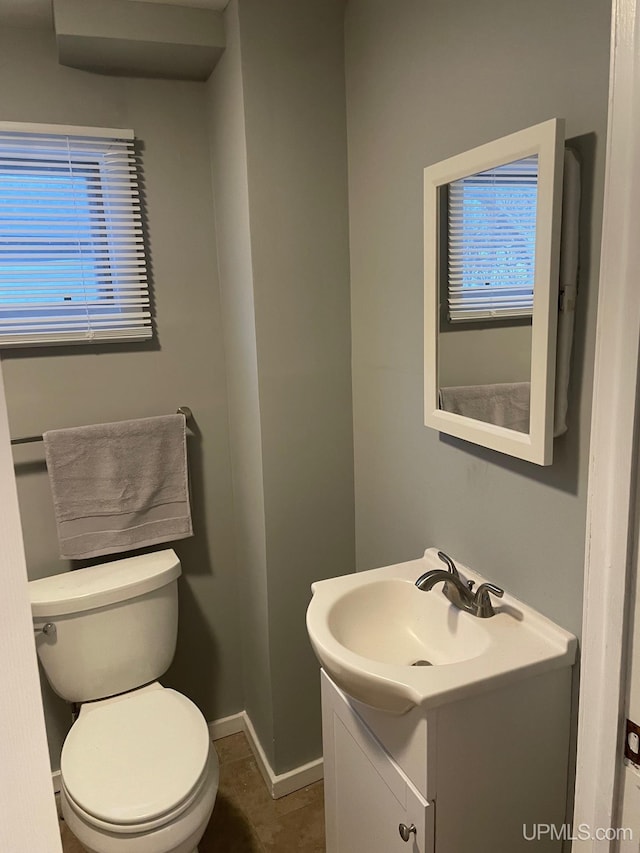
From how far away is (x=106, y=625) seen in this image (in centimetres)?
190

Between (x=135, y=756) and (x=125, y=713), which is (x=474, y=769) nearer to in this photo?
(x=135, y=756)

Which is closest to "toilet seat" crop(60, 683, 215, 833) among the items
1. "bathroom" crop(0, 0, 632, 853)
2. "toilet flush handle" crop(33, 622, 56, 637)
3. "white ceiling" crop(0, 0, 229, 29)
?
"toilet flush handle" crop(33, 622, 56, 637)

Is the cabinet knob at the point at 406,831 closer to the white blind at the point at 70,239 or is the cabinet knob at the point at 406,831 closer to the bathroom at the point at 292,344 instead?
the bathroom at the point at 292,344

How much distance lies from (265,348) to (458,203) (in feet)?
2.36

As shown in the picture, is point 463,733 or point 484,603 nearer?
point 463,733

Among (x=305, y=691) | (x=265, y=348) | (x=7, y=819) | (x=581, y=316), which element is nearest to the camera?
(x=7, y=819)

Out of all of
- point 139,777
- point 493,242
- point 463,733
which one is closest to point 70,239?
point 493,242

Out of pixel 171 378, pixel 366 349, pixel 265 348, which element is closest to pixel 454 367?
pixel 366 349

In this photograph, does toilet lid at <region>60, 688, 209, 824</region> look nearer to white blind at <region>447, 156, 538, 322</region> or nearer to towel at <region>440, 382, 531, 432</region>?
towel at <region>440, 382, 531, 432</region>

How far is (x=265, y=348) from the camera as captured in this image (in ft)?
6.13

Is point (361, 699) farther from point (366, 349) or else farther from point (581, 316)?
point (366, 349)

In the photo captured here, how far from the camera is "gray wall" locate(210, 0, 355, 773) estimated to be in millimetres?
1766

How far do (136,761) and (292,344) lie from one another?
1.22 m

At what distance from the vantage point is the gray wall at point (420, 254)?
110 cm
